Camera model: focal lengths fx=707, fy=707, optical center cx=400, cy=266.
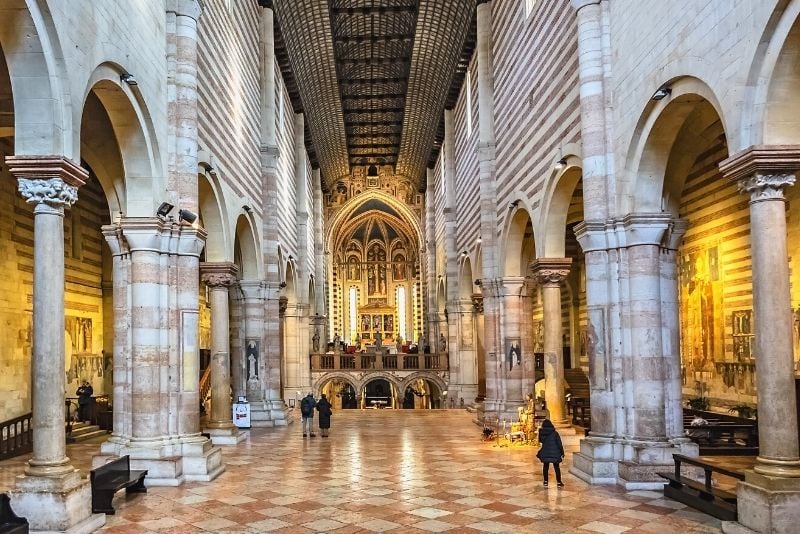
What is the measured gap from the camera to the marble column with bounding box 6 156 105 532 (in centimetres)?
895

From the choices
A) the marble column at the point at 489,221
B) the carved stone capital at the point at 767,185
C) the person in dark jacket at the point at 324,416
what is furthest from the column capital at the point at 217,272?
the carved stone capital at the point at 767,185

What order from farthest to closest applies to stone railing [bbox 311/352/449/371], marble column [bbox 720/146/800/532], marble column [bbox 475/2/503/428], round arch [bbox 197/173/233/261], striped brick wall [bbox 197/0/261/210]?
1. stone railing [bbox 311/352/449/371]
2. marble column [bbox 475/2/503/428]
3. round arch [bbox 197/173/233/261]
4. striped brick wall [bbox 197/0/261/210]
5. marble column [bbox 720/146/800/532]

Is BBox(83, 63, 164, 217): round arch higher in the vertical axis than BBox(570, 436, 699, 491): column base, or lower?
higher

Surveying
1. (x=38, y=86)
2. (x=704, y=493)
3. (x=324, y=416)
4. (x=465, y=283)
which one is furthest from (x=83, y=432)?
(x=465, y=283)

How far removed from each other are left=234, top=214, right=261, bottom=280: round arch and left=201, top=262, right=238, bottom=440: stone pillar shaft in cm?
431

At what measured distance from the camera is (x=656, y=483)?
12.1 meters

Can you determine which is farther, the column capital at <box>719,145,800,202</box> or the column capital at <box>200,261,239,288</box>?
the column capital at <box>200,261,239,288</box>

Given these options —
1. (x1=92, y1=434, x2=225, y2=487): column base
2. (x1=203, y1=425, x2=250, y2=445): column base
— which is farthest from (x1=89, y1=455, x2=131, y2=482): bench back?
(x1=203, y1=425, x2=250, y2=445): column base

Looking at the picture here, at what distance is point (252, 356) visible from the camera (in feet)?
76.9

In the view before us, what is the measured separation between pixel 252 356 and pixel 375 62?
72.2 ft

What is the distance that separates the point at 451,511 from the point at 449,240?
25829 mm

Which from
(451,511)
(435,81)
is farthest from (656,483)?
(435,81)

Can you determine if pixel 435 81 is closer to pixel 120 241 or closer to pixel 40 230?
pixel 120 241

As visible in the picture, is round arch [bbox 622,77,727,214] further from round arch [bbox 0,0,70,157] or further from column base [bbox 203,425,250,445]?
column base [bbox 203,425,250,445]
